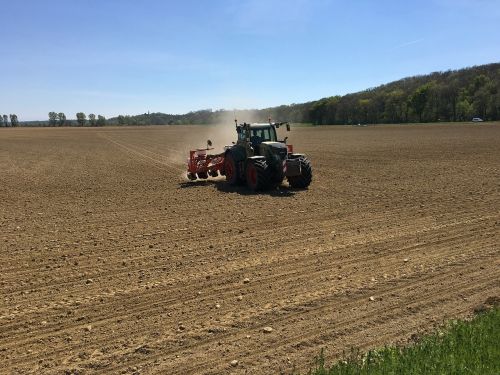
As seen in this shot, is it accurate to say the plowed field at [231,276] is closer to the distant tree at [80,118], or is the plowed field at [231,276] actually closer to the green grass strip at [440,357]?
the green grass strip at [440,357]

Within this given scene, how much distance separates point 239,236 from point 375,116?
369ft

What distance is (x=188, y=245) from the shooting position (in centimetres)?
873

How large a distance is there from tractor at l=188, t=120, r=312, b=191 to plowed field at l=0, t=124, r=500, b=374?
3.72ft

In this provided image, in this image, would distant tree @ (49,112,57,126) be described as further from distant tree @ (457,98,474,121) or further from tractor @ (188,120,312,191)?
tractor @ (188,120,312,191)

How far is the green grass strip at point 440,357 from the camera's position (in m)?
4.12

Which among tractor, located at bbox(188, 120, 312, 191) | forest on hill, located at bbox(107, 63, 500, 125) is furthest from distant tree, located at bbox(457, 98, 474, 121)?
tractor, located at bbox(188, 120, 312, 191)

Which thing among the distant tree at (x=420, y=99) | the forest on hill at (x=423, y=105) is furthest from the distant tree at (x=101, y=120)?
the distant tree at (x=420, y=99)

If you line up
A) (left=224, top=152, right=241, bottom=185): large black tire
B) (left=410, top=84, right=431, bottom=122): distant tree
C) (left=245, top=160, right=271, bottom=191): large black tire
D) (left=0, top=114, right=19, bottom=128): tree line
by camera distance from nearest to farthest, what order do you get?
1. (left=245, top=160, right=271, bottom=191): large black tire
2. (left=224, top=152, right=241, bottom=185): large black tire
3. (left=410, top=84, right=431, bottom=122): distant tree
4. (left=0, top=114, right=19, bottom=128): tree line

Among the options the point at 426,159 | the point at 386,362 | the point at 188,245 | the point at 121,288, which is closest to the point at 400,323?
the point at 386,362

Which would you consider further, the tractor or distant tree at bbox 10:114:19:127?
distant tree at bbox 10:114:19:127

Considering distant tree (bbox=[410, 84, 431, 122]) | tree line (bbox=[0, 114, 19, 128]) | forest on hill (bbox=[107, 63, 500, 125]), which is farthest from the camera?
tree line (bbox=[0, 114, 19, 128])

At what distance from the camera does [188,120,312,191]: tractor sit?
14.7m

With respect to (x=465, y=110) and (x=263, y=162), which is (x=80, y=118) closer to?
(x=465, y=110)

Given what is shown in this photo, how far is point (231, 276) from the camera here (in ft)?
23.2
